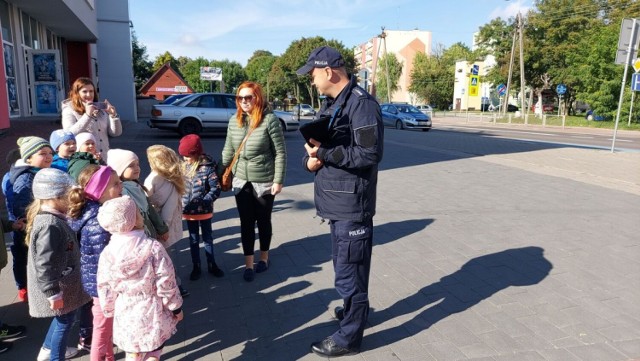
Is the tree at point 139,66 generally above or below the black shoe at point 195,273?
above

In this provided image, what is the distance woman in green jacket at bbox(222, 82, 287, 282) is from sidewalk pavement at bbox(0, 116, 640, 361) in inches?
22.6

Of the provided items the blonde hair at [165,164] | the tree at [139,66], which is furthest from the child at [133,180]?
the tree at [139,66]

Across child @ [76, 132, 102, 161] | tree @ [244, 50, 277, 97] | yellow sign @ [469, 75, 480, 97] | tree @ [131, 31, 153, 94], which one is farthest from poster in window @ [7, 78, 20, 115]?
tree @ [244, 50, 277, 97]

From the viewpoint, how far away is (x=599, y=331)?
327 centimetres

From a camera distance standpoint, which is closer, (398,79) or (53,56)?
(53,56)

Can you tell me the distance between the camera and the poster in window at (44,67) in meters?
16.5

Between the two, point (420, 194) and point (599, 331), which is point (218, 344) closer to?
point (599, 331)

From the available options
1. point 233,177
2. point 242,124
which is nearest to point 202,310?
point 233,177

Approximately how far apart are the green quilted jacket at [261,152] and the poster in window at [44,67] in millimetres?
15836

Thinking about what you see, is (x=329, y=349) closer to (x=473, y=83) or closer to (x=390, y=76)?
(x=473, y=83)

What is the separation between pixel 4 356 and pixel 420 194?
6.28m

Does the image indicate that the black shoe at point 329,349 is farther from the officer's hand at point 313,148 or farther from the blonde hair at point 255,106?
the blonde hair at point 255,106

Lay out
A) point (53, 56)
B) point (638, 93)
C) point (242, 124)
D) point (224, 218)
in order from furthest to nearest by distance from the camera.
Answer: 1. point (638, 93)
2. point (53, 56)
3. point (224, 218)
4. point (242, 124)

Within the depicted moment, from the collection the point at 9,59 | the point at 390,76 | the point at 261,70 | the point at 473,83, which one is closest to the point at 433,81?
the point at 390,76
